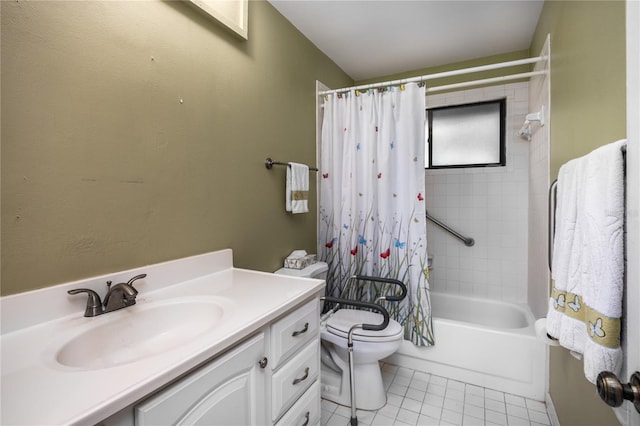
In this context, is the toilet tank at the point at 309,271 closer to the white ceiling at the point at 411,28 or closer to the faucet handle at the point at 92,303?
the faucet handle at the point at 92,303

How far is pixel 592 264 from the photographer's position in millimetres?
668

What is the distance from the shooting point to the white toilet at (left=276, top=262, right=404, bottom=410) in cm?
164

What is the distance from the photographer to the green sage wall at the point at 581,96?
863mm

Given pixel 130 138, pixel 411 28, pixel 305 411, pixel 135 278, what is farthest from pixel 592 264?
pixel 411 28

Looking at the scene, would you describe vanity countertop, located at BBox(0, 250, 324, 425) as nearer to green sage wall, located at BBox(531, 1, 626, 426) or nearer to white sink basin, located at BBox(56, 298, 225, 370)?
white sink basin, located at BBox(56, 298, 225, 370)

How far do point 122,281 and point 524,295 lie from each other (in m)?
2.80

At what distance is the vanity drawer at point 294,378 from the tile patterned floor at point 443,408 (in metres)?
0.62

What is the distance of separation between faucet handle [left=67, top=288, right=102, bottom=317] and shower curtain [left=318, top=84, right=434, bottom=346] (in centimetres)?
155

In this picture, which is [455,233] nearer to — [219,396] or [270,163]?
[270,163]

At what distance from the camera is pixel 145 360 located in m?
0.66

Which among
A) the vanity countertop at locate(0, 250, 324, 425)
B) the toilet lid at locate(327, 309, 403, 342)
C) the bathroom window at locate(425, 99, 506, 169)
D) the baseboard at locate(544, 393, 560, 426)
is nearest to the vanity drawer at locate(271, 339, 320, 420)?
the vanity countertop at locate(0, 250, 324, 425)

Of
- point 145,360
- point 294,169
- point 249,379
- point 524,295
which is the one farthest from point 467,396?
point 145,360

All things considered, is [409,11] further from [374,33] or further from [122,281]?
[122,281]

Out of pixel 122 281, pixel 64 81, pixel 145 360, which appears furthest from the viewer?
pixel 122 281
